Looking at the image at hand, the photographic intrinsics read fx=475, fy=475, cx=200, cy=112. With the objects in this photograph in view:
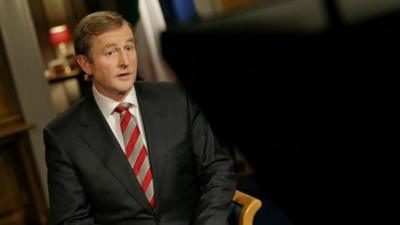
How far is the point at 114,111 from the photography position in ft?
2.53

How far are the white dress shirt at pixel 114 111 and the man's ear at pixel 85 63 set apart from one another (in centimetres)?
8

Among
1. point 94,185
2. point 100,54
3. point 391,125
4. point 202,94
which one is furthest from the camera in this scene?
point 94,185

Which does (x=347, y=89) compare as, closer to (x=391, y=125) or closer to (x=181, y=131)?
(x=391, y=125)

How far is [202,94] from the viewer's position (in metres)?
0.33

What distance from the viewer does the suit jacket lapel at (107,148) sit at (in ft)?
2.48

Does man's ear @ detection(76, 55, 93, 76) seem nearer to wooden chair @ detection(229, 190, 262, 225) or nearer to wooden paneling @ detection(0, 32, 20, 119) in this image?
wooden chair @ detection(229, 190, 262, 225)

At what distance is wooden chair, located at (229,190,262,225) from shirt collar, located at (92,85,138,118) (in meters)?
0.23

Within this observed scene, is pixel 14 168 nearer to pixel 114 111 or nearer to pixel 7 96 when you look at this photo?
pixel 7 96

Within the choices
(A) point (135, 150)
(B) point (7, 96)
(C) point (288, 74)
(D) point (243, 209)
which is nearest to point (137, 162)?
(A) point (135, 150)

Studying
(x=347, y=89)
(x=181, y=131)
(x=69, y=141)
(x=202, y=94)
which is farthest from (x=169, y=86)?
(x=347, y=89)

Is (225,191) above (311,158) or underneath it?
underneath

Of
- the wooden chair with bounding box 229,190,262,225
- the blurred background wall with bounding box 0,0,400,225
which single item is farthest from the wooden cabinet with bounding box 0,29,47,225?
the blurred background wall with bounding box 0,0,400,225

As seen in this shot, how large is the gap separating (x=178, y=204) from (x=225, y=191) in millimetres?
80

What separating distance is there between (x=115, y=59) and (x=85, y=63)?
7 cm
